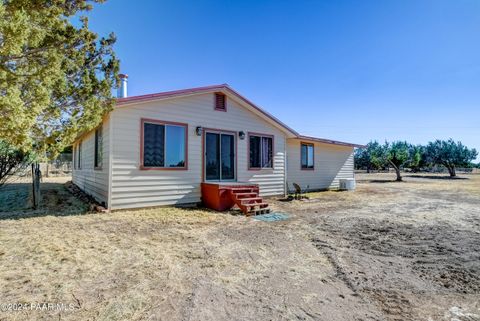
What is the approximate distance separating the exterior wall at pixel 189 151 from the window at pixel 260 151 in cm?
25

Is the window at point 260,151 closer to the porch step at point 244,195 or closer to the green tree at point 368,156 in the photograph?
the porch step at point 244,195

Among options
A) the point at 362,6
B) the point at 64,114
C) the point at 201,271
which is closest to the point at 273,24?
the point at 362,6

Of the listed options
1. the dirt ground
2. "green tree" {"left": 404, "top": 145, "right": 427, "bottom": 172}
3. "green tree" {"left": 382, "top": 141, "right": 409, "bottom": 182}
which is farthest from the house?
"green tree" {"left": 404, "top": 145, "right": 427, "bottom": 172}

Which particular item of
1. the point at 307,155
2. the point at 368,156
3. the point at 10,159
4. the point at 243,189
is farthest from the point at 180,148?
the point at 368,156

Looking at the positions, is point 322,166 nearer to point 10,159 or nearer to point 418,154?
point 10,159

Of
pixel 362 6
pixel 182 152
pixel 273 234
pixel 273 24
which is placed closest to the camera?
pixel 273 234

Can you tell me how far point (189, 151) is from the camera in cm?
801

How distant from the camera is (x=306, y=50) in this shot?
11617 millimetres

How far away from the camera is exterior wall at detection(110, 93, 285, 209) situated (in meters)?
6.79

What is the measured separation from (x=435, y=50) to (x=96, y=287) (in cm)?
1418

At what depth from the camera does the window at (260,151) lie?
9.72 metres

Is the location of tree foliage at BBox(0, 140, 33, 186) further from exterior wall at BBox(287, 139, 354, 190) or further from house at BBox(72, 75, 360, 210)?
exterior wall at BBox(287, 139, 354, 190)

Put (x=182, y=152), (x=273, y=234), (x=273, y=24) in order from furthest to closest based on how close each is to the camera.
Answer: (x=273, y=24) → (x=182, y=152) → (x=273, y=234)

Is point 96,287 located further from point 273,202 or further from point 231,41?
point 231,41
